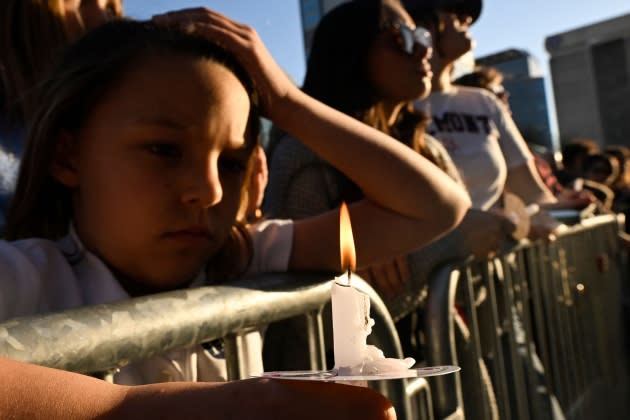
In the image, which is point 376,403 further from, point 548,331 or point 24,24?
point 548,331

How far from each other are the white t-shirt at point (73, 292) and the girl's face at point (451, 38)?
7.33 ft

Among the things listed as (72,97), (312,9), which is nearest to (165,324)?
(72,97)

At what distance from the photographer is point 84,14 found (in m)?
2.08

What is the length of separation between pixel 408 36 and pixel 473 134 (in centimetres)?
89

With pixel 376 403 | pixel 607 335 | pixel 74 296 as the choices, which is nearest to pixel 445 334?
pixel 74 296

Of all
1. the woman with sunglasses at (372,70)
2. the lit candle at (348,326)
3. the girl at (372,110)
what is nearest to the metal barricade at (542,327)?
the girl at (372,110)

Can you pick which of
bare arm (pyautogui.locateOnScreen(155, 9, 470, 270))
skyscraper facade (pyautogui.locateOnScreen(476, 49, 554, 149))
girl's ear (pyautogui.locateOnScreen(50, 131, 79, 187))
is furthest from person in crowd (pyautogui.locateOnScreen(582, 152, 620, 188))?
girl's ear (pyautogui.locateOnScreen(50, 131, 79, 187))

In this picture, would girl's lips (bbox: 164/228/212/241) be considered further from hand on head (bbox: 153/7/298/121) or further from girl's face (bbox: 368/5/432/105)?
girl's face (bbox: 368/5/432/105)

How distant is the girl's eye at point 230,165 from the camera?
1.38 m

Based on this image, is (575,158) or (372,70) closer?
(372,70)

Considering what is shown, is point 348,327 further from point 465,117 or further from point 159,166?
point 465,117

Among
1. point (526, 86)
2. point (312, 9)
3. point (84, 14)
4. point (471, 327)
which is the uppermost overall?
point (526, 86)

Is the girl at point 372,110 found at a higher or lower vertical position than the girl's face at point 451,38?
lower

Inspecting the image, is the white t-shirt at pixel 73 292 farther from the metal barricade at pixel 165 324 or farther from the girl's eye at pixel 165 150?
the girl's eye at pixel 165 150
